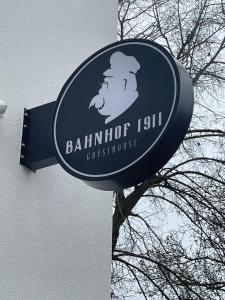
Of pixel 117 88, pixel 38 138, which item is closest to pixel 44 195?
Answer: pixel 38 138

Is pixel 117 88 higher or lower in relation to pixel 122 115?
higher

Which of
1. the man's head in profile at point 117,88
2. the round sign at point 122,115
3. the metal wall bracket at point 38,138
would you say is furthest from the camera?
the metal wall bracket at point 38,138

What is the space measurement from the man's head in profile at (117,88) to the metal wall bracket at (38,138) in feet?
1.57

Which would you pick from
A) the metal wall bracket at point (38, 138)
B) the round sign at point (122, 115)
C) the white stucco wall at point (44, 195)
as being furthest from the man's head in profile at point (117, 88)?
the white stucco wall at point (44, 195)

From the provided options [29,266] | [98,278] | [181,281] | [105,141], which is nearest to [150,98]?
[105,141]

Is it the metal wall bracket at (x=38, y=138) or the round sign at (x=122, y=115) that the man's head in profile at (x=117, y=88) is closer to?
the round sign at (x=122, y=115)

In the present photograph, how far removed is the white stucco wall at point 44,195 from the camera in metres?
4.33

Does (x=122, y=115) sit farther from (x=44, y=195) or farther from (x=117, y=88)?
(x=44, y=195)

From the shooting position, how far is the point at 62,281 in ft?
16.0

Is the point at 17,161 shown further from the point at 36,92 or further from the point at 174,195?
the point at 174,195

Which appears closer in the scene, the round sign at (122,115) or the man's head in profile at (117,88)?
the round sign at (122,115)

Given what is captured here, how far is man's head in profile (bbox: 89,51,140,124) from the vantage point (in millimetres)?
3795

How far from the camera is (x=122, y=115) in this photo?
147 inches

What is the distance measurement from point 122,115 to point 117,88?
0.78ft
